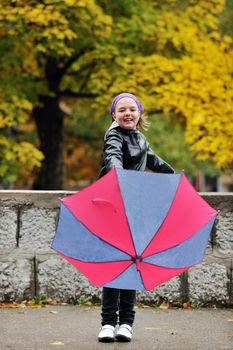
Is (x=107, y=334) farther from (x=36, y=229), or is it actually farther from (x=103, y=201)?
(x=36, y=229)

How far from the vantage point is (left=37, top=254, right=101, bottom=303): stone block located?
722 cm

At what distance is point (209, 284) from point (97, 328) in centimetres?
135

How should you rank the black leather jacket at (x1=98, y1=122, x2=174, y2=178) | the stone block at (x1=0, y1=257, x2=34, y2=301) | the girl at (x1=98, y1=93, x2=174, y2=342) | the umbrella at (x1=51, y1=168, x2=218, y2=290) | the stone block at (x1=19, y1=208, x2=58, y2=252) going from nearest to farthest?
the umbrella at (x1=51, y1=168, x2=218, y2=290)
the black leather jacket at (x1=98, y1=122, x2=174, y2=178)
the girl at (x1=98, y1=93, x2=174, y2=342)
the stone block at (x1=0, y1=257, x2=34, y2=301)
the stone block at (x1=19, y1=208, x2=58, y2=252)

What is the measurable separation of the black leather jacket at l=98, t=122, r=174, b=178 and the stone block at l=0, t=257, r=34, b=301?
71.0 inches

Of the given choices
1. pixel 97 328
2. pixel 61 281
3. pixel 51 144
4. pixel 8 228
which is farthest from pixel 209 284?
pixel 51 144

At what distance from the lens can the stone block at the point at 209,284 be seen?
7230 mm

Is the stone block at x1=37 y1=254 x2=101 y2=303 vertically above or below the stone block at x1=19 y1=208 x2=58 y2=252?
below

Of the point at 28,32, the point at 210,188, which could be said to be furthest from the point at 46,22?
the point at 210,188

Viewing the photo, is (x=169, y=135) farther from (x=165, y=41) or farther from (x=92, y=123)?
(x=165, y=41)

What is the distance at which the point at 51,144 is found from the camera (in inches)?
843

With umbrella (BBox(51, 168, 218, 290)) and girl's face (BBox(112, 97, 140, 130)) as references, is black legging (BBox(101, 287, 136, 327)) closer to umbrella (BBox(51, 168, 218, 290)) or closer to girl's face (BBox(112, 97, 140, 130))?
umbrella (BBox(51, 168, 218, 290))

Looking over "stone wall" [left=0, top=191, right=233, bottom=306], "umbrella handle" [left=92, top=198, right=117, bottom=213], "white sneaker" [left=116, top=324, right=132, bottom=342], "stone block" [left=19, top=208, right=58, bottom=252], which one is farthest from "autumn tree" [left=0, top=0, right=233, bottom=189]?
"umbrella handle" [left=92, top=198, right=117, bottom=213]

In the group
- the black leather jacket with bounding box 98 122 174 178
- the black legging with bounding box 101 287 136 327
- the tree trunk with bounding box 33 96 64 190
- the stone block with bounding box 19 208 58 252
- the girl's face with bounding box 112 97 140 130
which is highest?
the tree trunk with bounding box 33 96 64 190

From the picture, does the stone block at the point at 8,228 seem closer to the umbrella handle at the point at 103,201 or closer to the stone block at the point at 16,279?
the stone block at the point at 16,279
